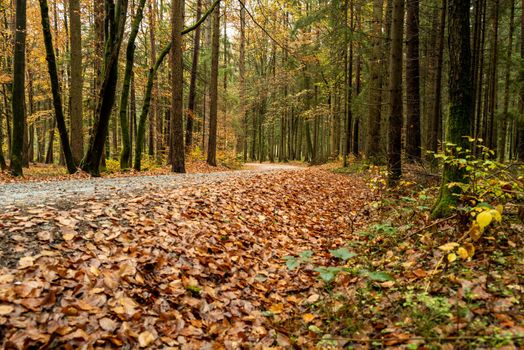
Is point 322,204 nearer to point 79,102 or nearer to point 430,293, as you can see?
point 430,293

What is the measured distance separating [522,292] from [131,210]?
4.77m

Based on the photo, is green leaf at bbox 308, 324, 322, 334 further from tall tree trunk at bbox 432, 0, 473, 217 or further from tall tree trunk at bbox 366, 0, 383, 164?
tall tree trunk at bbox 366, 0, 383, 164

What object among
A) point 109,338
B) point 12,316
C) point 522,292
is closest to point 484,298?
point 522,292

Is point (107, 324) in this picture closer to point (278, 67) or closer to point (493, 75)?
point (493, 75)

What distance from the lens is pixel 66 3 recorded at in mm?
17719

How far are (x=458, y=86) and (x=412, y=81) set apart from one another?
6.43 metres

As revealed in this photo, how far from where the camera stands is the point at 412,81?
34.1 feet

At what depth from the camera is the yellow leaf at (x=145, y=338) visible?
2.74 m

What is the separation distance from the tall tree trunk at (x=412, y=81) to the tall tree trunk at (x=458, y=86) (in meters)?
5.62

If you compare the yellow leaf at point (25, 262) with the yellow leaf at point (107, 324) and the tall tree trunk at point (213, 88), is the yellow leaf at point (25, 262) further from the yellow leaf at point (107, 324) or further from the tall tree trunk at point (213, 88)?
the tall tree trunk at point (213, 88)

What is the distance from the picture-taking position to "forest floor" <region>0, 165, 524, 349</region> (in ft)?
8.86

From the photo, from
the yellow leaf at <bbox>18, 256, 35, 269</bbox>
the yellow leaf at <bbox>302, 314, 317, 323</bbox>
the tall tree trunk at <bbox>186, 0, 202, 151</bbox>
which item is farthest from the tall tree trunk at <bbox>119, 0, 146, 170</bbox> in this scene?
the yellow leaf at <bbox>302, 314, 317, 323</bbox>

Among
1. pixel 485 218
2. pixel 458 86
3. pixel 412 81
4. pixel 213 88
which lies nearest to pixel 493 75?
pixel 412 81

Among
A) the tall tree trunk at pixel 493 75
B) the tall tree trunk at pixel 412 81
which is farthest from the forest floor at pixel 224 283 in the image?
the tall tree trunk at pixel 493 75
